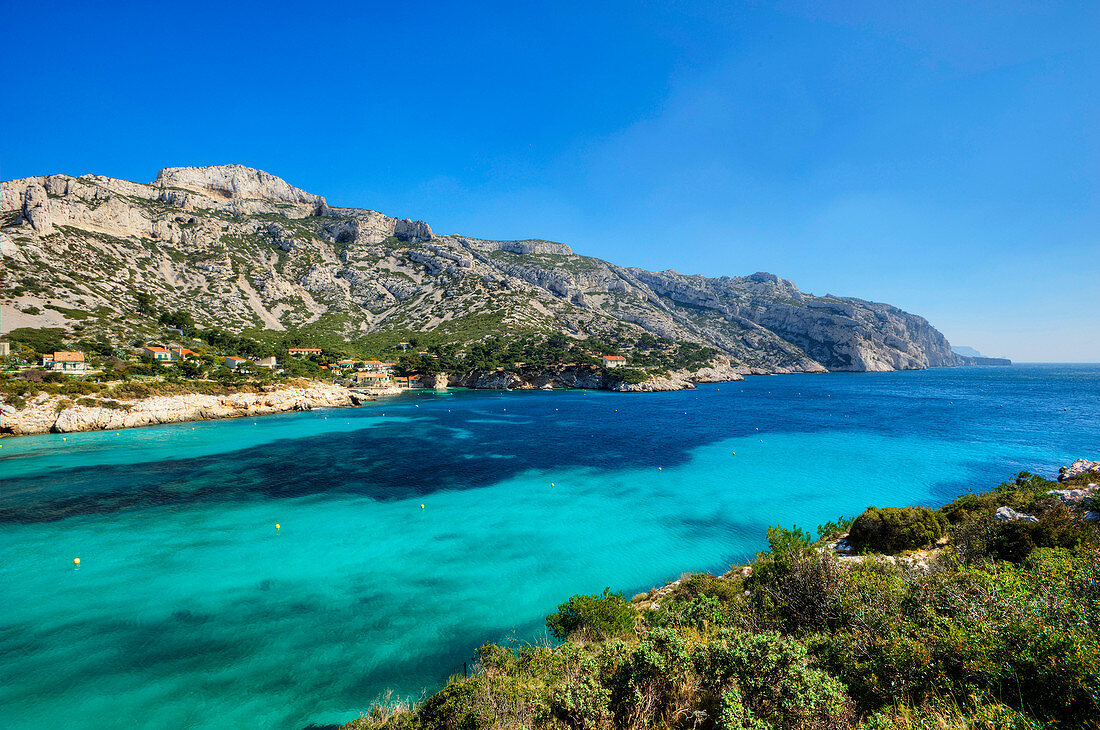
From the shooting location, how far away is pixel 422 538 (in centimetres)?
1734

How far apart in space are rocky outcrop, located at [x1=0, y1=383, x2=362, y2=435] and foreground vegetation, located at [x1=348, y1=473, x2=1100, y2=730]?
53.6m

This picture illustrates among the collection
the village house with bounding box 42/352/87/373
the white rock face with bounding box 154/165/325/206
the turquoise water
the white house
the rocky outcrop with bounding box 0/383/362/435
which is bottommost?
the turquoise water

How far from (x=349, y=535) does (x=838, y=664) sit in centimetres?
1830

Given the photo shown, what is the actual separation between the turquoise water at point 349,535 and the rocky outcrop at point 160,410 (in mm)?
2919

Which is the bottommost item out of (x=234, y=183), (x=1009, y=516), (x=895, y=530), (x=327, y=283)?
(x=895, y=530)

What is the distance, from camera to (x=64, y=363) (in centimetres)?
4662

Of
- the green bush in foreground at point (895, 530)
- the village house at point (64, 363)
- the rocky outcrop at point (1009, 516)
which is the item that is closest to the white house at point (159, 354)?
the village house at point (64, 363)

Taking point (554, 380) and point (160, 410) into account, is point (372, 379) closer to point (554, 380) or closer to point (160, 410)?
point (160, 410)

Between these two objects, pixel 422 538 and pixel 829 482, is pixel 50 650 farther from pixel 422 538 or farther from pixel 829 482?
pixel 829 482

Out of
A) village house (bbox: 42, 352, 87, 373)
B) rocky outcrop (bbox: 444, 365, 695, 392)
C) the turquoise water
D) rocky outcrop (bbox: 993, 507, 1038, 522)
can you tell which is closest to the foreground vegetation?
rocky outcrop (bbox: 993, 507, 1038, 522)

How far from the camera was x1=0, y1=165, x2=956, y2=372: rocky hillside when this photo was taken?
250ft

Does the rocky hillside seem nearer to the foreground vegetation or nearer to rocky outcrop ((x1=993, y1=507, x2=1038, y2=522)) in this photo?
the foreground vegetation

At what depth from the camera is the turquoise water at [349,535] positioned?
957 centimetres

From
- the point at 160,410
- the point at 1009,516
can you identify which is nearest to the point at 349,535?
the point at 1009,516
